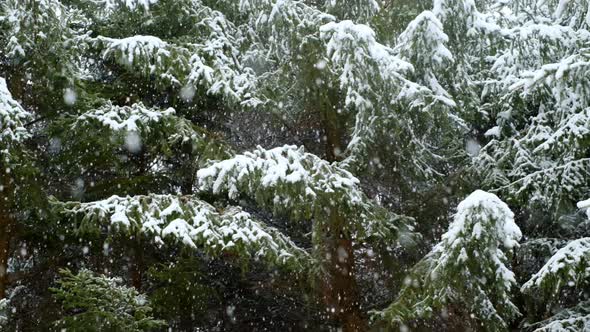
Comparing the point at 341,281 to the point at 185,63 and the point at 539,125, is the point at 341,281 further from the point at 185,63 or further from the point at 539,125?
the point at 185,63

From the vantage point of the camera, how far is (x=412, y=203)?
838 cm

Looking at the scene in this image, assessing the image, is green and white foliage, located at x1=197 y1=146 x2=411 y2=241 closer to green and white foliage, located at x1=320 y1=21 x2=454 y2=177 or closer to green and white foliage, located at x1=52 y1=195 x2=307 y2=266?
green and white foliage, located at x1=52 y1=195 x2=307 y2=266

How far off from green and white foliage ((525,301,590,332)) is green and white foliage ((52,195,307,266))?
2.98 meters

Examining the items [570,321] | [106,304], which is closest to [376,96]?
[570,321]

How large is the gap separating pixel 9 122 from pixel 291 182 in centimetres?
288

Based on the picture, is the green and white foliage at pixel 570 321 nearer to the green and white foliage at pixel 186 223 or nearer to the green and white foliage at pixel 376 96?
the green and white foliage at pixel 376 96

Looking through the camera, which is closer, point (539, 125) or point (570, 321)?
point (570, 321)

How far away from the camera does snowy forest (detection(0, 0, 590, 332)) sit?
6.49 metres

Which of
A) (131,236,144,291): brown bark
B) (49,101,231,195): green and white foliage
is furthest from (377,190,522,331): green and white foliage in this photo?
(131,236,144,291): brown bark

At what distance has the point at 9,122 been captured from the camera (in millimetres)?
6383

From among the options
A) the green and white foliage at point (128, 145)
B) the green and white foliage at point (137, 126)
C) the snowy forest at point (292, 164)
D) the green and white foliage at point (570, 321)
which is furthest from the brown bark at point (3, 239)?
the green and white foliage at point (570, 321)

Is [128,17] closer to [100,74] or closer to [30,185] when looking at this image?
[100,74]

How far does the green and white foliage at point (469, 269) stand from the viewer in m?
5.43

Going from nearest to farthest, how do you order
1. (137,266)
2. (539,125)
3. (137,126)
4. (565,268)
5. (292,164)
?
(565,268) < (292,164) < (137,126) < (539,125) < (137,266)
